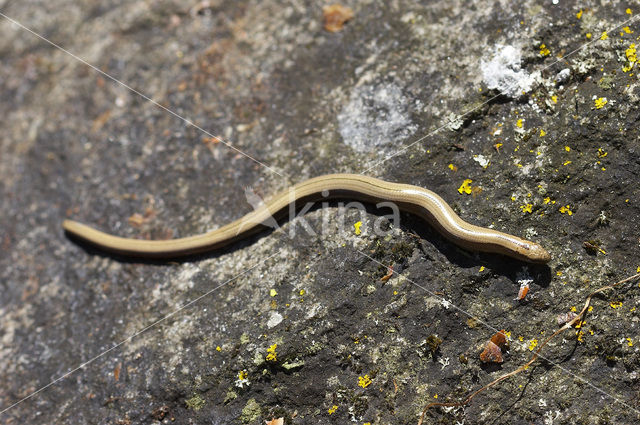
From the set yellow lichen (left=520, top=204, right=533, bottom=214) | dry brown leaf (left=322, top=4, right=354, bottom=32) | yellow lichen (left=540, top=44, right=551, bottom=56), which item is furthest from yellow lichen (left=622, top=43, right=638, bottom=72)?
dry brown leaf (left=322, top=4, right=354, bottom=32)

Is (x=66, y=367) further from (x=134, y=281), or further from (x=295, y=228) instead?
(x=295, y=228)

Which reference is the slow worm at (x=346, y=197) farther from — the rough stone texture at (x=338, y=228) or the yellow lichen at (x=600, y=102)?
the yellow lichen at (x=600, y=102)

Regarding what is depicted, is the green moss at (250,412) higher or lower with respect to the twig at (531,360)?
lower

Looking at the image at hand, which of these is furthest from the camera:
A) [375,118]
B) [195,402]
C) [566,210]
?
[375,118]

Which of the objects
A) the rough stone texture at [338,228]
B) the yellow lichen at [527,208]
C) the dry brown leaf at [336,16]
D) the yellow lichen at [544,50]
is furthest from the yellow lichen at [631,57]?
the dry brown leaf at [336,16]

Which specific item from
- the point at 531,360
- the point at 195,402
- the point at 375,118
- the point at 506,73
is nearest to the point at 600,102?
the point at 506,73

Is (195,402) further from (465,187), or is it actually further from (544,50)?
(544,50)

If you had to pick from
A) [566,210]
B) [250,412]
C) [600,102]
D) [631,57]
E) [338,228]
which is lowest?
[250,412]
